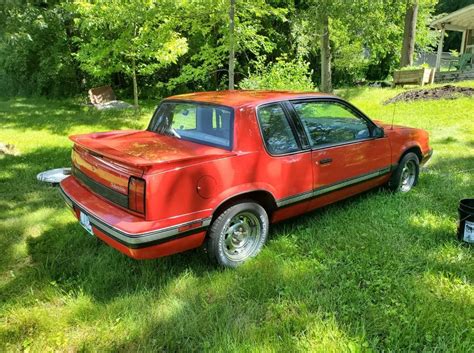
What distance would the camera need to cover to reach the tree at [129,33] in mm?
9758

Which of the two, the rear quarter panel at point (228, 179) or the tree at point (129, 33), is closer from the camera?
the rear quarter panel at point (228, 179)

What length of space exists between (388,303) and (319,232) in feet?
3.95

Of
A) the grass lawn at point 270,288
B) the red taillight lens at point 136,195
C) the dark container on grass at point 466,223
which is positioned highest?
the red taillight lens at point 136,195

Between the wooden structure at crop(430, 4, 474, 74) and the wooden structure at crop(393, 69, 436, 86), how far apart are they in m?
2.84

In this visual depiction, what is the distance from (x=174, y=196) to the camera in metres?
2.93

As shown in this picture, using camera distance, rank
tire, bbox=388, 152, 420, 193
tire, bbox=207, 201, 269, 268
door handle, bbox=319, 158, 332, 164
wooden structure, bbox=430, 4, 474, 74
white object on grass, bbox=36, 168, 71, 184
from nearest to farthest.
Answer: tire, bbox=207, 201, 269, 268
door handle, bbox=319, 158, 332, 164
tire, bbox=388, 152, 420, 193
white object on grass, bbox=36, 168, 71, 184
wooden structure, bbox=430, 4, 474, 74

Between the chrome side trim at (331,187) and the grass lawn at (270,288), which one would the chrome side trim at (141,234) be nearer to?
the grass lawn at (270,288)

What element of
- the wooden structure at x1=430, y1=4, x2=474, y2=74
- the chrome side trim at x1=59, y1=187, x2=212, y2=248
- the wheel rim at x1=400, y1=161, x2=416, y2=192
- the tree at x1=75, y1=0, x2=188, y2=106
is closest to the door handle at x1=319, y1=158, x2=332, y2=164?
the chrome side trim at x1=59, y1=187, x2=212, y2=248

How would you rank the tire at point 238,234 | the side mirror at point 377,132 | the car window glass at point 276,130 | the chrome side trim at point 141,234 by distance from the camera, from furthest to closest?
1. the side mirror at point 377,132
2. the car window glass at point 276,130
3. the tire at point 238,234
4. the chrome side trim at point 141,234

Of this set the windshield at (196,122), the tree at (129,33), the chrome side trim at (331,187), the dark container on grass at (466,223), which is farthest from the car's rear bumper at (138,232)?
the tree at (129,33)

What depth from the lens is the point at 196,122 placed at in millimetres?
3863

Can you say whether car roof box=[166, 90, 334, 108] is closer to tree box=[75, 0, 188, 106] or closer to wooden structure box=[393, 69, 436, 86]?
tree box=[75, 0, 188, 106]

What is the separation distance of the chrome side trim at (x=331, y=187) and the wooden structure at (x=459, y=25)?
1640 centimetres

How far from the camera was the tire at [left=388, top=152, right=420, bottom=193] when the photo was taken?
16.4 feet
